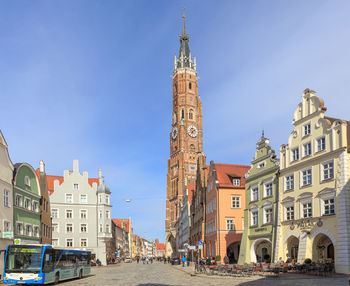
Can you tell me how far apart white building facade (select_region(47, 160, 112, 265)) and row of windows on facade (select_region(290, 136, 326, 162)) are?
41661 mm

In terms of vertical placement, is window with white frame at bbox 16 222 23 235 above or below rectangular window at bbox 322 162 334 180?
below

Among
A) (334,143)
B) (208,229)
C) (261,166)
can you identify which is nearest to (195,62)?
(208,229)

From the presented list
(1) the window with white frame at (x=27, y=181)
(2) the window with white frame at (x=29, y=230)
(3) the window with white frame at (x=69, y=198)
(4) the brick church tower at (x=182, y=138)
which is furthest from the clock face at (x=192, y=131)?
(2) the window with white frame at (x=29, y=230)

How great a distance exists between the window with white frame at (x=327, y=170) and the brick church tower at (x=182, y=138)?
106983mm

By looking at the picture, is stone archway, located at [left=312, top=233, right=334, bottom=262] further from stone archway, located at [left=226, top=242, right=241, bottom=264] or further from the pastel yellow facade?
stone archway, located at [left=226, top=242, right=241, bottom=264]

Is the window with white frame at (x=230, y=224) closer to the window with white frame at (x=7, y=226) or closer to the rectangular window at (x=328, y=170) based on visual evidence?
the rectangular window at (x=328, y=170)

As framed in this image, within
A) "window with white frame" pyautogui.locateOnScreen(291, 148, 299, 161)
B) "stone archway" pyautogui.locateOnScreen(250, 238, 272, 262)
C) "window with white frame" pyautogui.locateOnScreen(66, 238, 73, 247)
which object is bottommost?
"window with white frame" pyautogui.locateOnScreen(66, 238, 73, 247)

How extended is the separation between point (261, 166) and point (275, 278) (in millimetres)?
16543

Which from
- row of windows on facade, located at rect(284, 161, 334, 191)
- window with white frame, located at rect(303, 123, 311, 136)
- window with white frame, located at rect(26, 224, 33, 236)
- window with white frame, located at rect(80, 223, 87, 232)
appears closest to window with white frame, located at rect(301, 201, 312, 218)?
row of windows on facade, located at rect(284, 161, 334, 191)

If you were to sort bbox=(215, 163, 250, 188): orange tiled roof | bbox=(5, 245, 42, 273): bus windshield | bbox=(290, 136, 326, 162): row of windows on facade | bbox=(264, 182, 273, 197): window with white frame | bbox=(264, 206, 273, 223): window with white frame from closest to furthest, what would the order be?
bbox=(5, 245, 42, 273): bus windshield, bbox=(290, 136, 326, 162): row of windows on facade, bbox=(264, 206, 273, 223): window with white frame, bbox=(264, 182, 273, 197): window with white frame, bbox=(215, 163, 250, 188): orange tiled roof

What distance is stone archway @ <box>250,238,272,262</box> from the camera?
43931 mm

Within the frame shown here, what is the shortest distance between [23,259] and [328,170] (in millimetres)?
23139

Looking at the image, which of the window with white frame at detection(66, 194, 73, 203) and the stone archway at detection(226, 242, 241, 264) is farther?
the window with white frame at detection(66, 194, 73, 203)

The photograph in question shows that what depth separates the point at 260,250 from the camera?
45.6 meters
